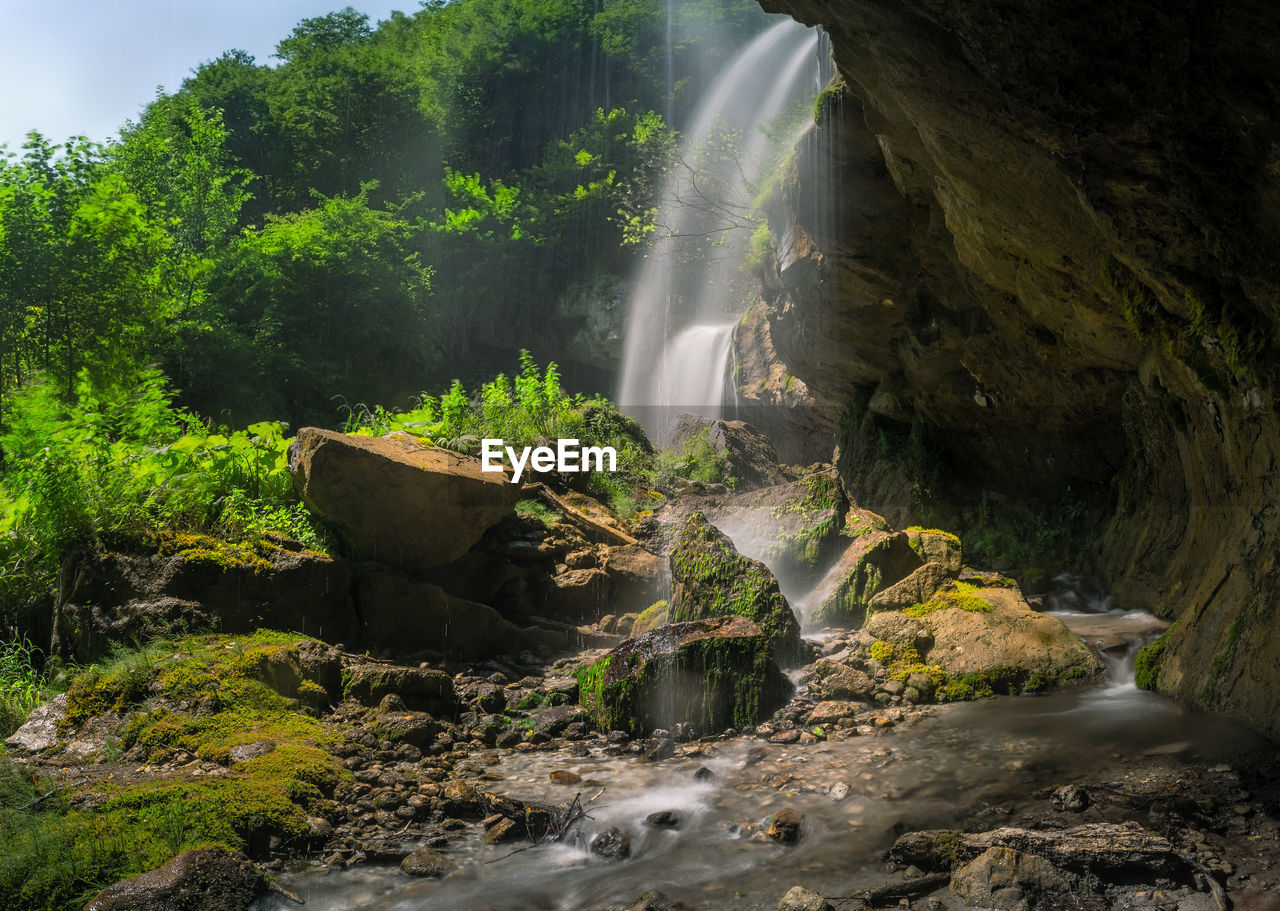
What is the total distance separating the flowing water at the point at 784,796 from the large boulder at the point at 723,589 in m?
1.80

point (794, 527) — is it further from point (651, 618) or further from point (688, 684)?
point (688, 684)

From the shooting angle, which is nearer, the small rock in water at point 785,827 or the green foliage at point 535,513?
the small rock in water at point 785,827

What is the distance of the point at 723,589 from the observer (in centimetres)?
840

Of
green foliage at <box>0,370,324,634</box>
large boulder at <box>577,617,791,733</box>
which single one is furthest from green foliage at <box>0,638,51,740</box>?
large boulder at <box>577,617,791,733</box>

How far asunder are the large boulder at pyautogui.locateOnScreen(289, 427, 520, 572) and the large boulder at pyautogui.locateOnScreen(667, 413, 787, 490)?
8387 millimetres

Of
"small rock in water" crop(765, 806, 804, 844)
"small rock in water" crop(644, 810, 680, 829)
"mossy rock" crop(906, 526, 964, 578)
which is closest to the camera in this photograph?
"small rock in water" crop(765, 806, 804, 844)

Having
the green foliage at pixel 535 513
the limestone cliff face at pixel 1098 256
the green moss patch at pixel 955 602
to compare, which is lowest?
the green moss patch at pixel 955 602

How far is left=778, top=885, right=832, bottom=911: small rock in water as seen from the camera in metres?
3.64

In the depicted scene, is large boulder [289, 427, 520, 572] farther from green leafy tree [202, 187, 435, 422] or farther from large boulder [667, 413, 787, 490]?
green leafy tree [202, 187, 435, 422]

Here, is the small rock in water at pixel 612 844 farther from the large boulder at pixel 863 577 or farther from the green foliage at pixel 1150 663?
the large boulder at pixel 863 577

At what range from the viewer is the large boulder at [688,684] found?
659 centimetres

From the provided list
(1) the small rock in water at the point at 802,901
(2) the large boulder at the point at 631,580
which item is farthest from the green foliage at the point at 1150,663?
(2) the large boulder at the point at 631,580

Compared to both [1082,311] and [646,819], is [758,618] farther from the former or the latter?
[1082,311]

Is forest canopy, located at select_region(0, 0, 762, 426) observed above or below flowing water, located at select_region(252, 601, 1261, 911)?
above
